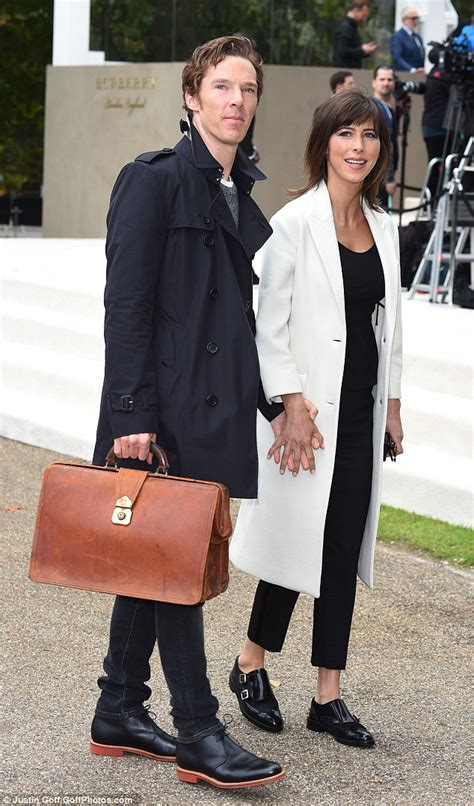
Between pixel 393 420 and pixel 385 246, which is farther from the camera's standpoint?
pixel 393 420

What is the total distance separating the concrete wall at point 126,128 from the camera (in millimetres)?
16984

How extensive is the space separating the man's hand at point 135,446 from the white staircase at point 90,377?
145 inches

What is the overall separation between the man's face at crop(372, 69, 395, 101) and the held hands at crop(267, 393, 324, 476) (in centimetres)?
862

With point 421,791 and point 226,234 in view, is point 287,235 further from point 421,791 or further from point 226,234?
point 421,791

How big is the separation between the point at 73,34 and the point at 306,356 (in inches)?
605

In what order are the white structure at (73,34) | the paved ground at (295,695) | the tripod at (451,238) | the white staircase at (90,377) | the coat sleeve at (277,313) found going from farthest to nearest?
the white structure at (73,34) < the tripod at (451,238) < the white staircase at (90,377) < the coat sleeve at (277,313) < the paved ground at (295,695)

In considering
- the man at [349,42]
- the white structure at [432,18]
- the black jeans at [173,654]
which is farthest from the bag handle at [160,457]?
the white structure at [432,18]

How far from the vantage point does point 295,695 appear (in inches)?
192

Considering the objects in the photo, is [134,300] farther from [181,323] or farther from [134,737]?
[134,737]

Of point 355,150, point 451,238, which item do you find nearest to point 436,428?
point 451,238

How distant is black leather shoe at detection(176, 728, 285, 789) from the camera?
3932 millimetres

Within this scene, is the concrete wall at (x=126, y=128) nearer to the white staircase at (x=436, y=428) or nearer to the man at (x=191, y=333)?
the white staircase at (x=436, y=428)

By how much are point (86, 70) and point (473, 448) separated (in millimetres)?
12146

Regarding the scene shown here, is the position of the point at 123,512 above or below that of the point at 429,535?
above
